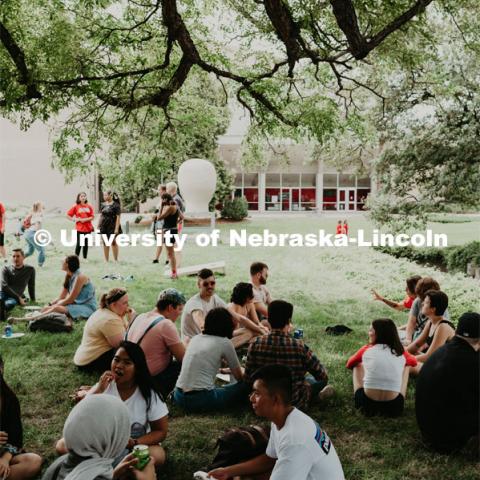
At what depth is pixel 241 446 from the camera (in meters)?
3.53

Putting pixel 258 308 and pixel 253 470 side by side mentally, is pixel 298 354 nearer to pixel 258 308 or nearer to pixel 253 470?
pixel 253 470

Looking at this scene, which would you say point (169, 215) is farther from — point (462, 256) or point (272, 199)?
point (272, 199)

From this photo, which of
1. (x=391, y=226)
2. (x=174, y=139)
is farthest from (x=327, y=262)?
(x=174, y=139)

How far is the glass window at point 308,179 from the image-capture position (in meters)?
39.0

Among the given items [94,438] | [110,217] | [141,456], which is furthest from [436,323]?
[110,217]

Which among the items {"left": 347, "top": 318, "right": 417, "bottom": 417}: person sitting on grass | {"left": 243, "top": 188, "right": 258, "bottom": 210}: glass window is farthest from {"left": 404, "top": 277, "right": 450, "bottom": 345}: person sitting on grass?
{"left": 243, "top": 188, "right": 258, "bottom": 210}: glass window

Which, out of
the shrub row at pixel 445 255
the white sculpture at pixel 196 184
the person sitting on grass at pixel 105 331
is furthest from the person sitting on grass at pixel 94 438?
the white sculpture at pixel 196 184

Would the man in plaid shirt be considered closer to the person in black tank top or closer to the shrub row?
the person in black tank top

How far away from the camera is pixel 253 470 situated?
3.33 meters

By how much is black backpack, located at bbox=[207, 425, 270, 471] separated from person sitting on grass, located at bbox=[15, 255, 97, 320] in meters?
4.53

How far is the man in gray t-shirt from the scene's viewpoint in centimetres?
619

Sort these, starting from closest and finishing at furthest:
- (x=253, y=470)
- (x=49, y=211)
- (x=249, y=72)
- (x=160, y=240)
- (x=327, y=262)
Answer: (x=253, y=470), (x=249, y=72), (x=160, y=240), (x=327, y=262), (x=49, y=211)

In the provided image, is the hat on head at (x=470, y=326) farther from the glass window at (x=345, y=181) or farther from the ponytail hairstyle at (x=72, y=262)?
the glass window at (x=345, y=181)

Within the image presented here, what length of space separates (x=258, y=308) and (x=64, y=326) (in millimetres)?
2687
